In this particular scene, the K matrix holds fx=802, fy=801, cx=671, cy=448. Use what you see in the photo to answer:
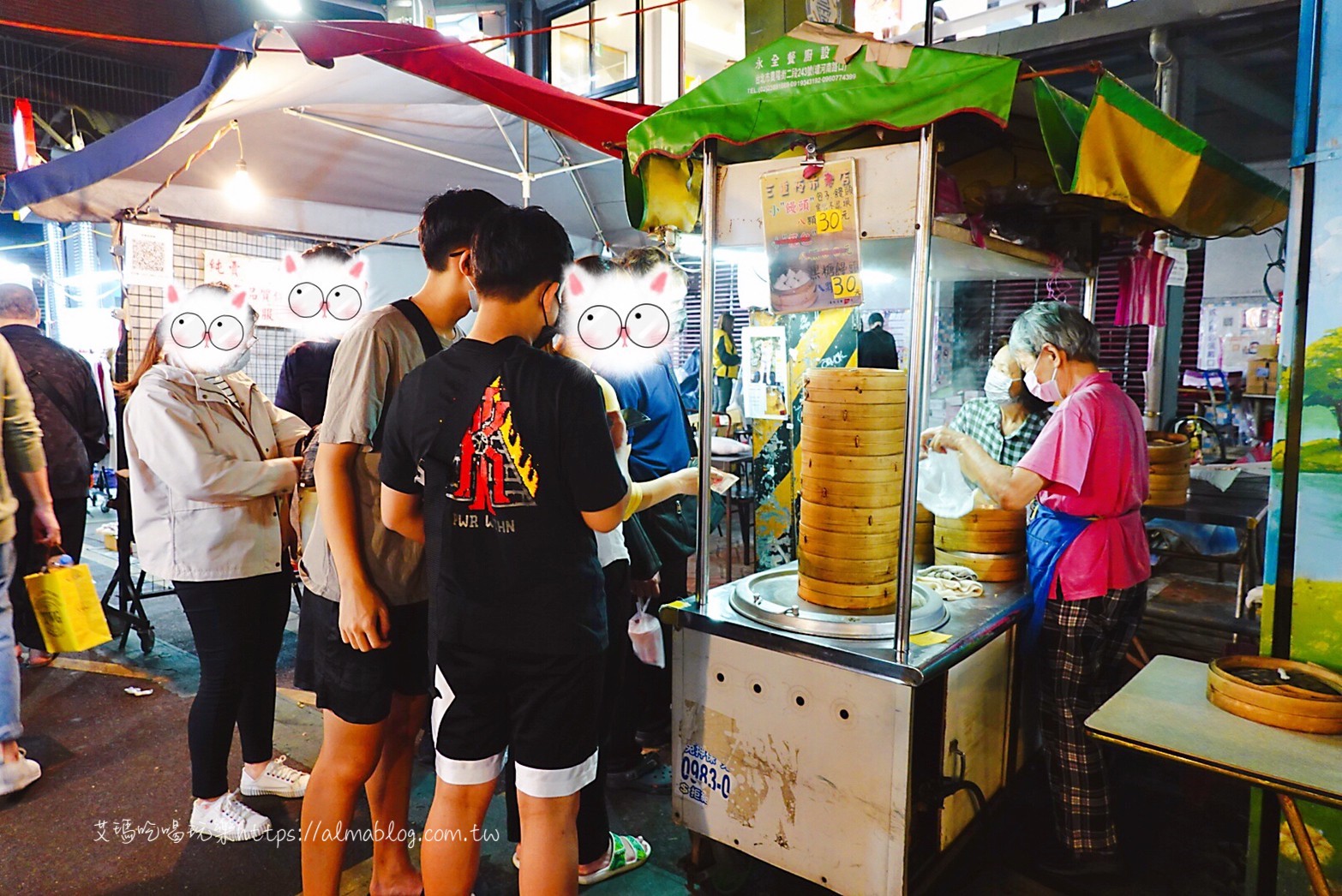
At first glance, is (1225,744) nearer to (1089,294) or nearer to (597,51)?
(1089,294)

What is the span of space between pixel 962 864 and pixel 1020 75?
2534 mm

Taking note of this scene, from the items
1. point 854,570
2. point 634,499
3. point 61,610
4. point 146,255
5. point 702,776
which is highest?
point 146,255

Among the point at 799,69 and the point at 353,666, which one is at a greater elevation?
the point at 799,69

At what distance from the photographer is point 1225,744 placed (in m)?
1.62

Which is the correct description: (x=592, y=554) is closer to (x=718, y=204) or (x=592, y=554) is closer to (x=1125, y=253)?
(x=718, y=204)

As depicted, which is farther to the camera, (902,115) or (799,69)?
(799,69)

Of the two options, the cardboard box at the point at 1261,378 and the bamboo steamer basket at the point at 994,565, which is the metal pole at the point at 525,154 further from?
the cardboard box at the point at 1261,378

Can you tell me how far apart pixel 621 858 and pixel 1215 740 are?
1927mm

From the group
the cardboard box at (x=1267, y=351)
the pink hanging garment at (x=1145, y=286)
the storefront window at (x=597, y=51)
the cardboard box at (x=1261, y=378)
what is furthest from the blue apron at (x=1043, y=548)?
the storefront window at (x=597, y=51)

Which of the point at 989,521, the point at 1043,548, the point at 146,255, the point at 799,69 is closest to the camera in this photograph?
the point at 799,69

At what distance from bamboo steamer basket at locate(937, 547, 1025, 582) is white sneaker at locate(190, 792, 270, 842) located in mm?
2873

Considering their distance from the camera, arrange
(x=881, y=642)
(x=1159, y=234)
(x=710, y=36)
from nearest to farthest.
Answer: (x=881, y=642) < (x=1159, y=234) < (x=710, y=36)

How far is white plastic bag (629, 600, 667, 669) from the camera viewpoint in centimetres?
289
